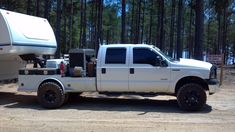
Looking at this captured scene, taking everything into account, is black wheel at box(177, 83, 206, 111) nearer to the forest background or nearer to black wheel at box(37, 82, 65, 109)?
black wheel at box(37, 82, 65, 109)

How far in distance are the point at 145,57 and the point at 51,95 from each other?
3.33 m

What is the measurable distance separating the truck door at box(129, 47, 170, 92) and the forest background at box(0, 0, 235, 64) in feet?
35.6

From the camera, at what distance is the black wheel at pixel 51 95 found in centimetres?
1312

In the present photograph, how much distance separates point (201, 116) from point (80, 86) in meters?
4.04

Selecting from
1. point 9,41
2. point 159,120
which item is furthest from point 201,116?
point 9,41

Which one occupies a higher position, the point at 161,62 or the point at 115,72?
the point at 161,62

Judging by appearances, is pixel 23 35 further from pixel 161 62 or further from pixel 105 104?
pixel 161 62

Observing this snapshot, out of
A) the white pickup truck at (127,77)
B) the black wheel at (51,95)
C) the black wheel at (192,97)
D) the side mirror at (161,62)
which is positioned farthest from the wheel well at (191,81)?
the black wheel at (51,95)

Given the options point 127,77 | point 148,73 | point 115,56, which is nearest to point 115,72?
point 127,77

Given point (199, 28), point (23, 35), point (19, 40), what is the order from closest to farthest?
point (19, 40) < point (23, 35) < point (199, 28)

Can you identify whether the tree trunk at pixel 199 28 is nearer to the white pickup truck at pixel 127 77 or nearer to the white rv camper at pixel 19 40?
the white rv camper at pixel 19 40

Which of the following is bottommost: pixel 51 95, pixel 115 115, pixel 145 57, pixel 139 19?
pixel 115 115

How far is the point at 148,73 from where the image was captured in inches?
497

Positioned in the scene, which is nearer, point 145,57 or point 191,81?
point 191,81
